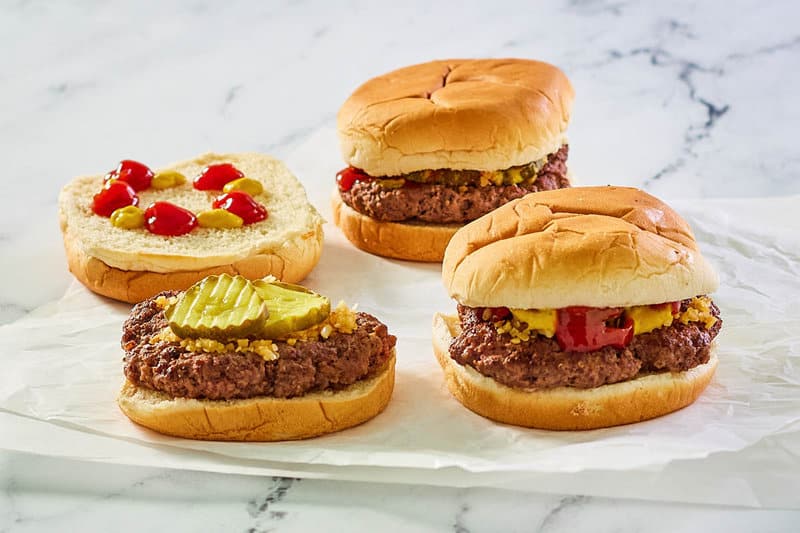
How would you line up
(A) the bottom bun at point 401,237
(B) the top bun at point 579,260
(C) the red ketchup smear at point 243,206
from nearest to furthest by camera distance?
(B) the top bun at point 579,260, (C) the red ketchup smear at point 243,206, (A) the bottom bun at point 401,237

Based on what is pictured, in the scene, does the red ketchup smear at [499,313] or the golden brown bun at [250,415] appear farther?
the red ketchup smear at [499,313]

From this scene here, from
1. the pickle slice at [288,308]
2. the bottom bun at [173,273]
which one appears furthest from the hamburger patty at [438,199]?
the pickle slice at [288,308]

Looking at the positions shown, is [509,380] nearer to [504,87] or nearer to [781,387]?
[781,387]

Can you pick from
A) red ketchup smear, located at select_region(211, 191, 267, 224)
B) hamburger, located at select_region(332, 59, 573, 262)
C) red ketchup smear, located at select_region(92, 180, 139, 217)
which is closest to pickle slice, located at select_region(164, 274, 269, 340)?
red ketchup smear, located at select_region(211, 191, 267, 224)

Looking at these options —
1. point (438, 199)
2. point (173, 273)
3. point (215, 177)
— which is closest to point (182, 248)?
point (173, 273)

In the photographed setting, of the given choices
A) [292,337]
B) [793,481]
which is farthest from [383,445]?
[793,481]

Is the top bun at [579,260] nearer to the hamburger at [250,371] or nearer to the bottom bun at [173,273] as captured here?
the hamburger at [250,371]

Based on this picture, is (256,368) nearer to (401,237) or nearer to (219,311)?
(219,311)

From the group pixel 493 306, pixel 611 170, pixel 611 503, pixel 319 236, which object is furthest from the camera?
pixel 611 170
